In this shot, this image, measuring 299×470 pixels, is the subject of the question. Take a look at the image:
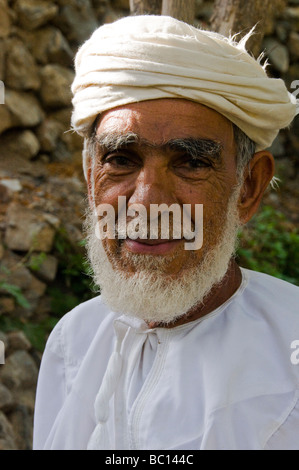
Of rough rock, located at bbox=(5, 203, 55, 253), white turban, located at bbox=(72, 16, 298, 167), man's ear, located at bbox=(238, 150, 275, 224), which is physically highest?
white turban, located at bbox=(72, 16, 298, 167)

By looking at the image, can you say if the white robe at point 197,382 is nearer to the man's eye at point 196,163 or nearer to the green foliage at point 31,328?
the man's eye at point 196,163

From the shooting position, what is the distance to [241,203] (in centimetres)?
212

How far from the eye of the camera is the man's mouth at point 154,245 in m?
1.88

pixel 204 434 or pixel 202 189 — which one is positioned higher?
pixel 202 189

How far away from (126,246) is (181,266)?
195mm

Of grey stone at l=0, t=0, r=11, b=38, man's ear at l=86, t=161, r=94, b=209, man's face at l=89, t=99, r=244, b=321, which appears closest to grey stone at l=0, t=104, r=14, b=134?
grey stone at l=0, t=0, r=11, b=38

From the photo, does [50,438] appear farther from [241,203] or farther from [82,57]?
[82,57]

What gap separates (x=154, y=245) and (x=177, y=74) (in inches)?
21.4

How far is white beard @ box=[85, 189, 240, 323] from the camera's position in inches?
74.7

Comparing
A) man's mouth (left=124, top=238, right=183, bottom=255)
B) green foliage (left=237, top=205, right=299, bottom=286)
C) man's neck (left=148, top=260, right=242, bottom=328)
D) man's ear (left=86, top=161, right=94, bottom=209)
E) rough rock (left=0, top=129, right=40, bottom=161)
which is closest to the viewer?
man's mouth (left=124, top=238, right=183, bottom=255)

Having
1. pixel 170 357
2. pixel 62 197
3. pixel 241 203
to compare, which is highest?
pixel 241 203

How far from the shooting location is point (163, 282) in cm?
190

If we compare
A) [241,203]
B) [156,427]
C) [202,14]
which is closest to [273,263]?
[202,14]

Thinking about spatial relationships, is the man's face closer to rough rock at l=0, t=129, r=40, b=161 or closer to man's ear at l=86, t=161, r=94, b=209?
man's ear at l=86, t=161, r=94, b=209
